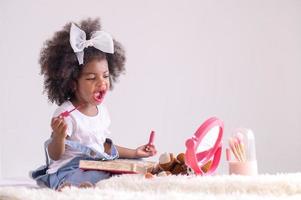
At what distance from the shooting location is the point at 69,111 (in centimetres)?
127

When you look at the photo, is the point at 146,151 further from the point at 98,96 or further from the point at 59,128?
the point at 59,128

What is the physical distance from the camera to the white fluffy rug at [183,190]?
0.65 m

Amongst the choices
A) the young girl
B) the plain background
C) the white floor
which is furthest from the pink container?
the plain background

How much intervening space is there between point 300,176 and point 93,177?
20.6 inches

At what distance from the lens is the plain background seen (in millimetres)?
2068

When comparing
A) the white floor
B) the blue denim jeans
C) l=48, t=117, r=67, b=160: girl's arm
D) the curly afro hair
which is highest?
the curly afro hair

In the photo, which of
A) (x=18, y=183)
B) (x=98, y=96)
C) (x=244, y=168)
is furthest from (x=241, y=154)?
(x=18, y=183)

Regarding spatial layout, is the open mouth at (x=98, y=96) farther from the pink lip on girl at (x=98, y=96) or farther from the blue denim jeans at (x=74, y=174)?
the blue denim jeans at (x=74, y=174)

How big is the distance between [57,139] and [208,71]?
3.62ft

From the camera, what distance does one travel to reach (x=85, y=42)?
133 centimetres

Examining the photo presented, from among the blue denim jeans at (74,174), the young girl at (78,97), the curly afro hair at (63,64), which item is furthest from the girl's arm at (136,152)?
the curly afro hair at (63,64)

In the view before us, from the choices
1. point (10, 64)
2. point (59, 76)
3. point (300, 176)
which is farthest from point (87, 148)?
point (10, 64)

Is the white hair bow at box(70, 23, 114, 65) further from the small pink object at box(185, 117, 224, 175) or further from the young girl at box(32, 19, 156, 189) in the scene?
the small pink object at box(185, 117, 224, 175)

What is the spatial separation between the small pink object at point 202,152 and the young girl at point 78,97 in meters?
0.24
